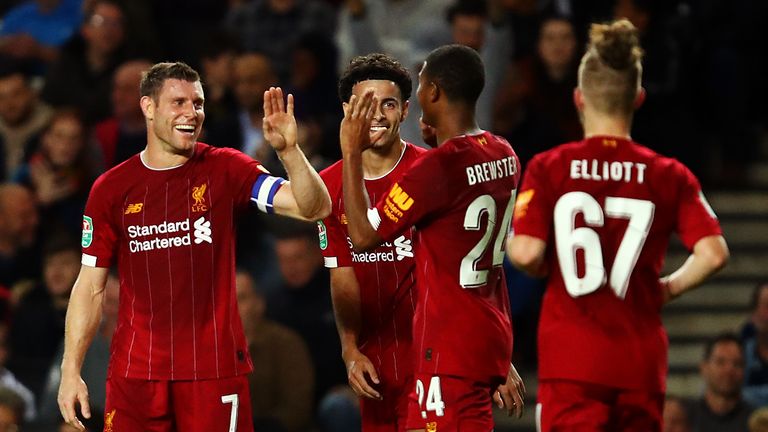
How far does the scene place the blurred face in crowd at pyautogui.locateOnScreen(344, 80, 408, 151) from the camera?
677cm

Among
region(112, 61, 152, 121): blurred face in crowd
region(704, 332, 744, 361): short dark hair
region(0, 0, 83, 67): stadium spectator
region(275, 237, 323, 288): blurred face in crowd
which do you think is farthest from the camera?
region(0, 0, 83, 67): stadium spectator

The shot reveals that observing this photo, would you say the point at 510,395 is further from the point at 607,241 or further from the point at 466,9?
the point at 466,9

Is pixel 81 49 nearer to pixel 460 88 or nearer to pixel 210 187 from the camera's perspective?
pixel 210 187

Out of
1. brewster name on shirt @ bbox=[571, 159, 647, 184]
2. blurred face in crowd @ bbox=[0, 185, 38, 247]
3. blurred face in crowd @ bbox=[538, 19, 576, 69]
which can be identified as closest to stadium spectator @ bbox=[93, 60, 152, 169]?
blurred face in crowd @ bbox=[0, 185, 38, 247]

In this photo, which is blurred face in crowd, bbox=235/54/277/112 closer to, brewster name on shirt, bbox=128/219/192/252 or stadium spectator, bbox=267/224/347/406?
stadium spectator, bbox=267/224/347/406

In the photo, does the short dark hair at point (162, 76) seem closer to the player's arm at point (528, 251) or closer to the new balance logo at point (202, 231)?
the new balance logo at point (202, 231)

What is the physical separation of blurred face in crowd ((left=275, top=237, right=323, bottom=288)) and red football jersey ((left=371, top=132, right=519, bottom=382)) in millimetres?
4449

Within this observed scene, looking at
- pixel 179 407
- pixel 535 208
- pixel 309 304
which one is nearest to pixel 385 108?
pixel 535 208

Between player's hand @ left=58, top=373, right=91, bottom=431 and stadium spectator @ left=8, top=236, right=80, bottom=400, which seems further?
stadium spectator @ left=8, top=236, right=80, bottom=400

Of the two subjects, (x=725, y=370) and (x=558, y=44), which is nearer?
(x=725, y=370)

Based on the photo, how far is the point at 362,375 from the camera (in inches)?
268

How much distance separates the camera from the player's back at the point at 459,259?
616 cm

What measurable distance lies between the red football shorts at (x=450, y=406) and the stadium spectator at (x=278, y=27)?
6.62m

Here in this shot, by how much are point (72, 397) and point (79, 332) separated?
30 cm
